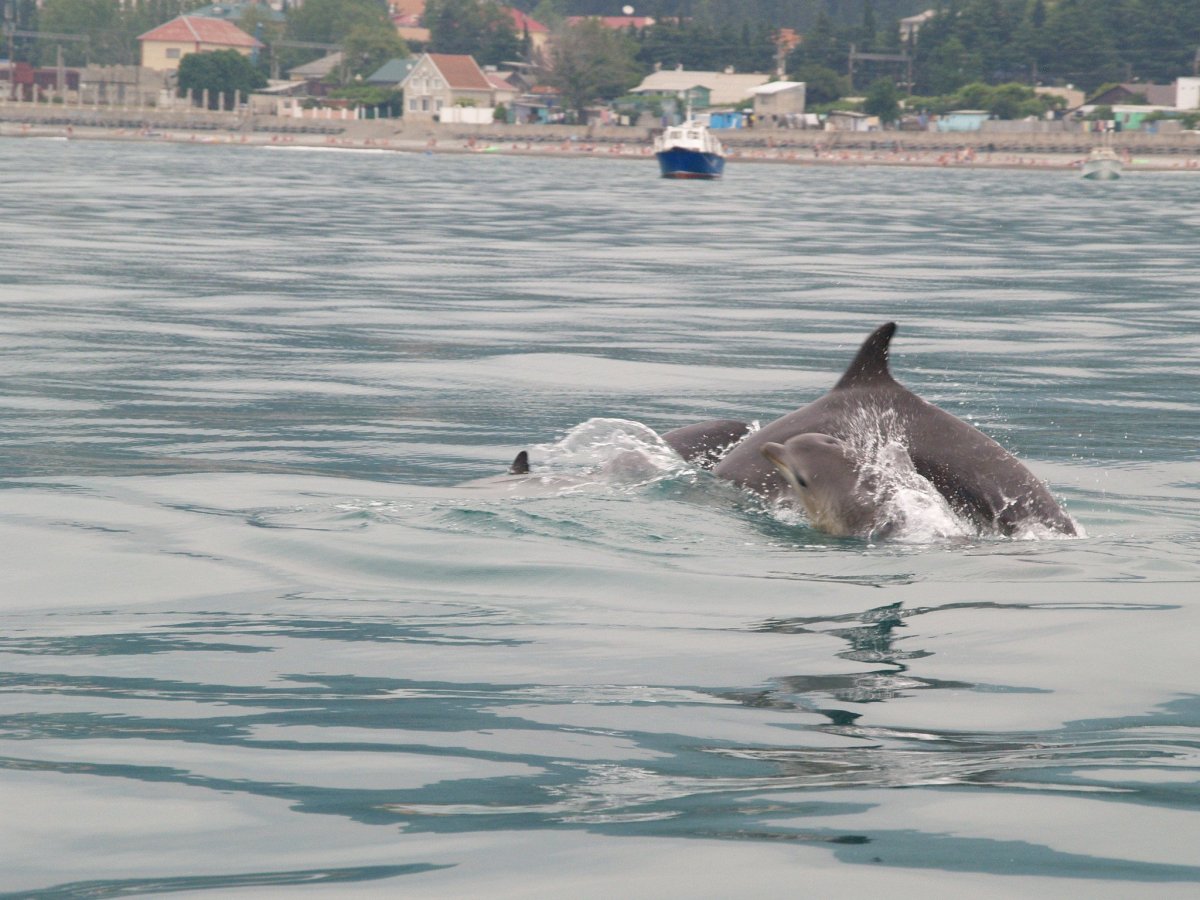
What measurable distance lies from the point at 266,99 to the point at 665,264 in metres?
134

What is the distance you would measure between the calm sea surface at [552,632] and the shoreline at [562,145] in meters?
90.9

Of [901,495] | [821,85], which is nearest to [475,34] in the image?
[821,85]

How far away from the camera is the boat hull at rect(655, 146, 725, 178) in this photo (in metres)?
80.3

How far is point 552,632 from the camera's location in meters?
5.98

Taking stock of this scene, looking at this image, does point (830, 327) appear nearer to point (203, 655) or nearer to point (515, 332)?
point (515, 332)

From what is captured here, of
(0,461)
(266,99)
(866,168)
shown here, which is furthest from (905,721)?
(266,99)

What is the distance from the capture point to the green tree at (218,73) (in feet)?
517

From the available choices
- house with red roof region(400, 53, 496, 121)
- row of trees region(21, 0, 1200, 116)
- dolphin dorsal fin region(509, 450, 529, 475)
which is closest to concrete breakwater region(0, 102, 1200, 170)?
house with red roof region(400, 53, 496, 121)

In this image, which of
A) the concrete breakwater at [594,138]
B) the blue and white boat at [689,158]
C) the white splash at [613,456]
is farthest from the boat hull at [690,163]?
the white splash at [613,456]

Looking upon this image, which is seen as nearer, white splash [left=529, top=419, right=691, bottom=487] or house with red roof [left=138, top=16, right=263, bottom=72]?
white splash [left=529, top=419, right=691, bottom=487]

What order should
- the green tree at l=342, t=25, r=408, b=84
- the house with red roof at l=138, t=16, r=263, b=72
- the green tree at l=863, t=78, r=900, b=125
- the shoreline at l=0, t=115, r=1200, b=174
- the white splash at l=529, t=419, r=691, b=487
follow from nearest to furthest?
the white splash at l=529, t=419, r=691, b=487
the shoreline at l=0, t=115, r=1200, b=174
the green tree at l=863, t=78, r=900, b=125
the green tree at l=342, t=25, r=408, b=84
the house with red roof at l=138, t=16, r=263, b=72

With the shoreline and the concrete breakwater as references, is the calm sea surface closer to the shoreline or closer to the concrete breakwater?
the shoreline

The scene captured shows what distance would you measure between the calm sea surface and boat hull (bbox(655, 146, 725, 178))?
64574 mm

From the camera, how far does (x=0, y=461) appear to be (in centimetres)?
927
